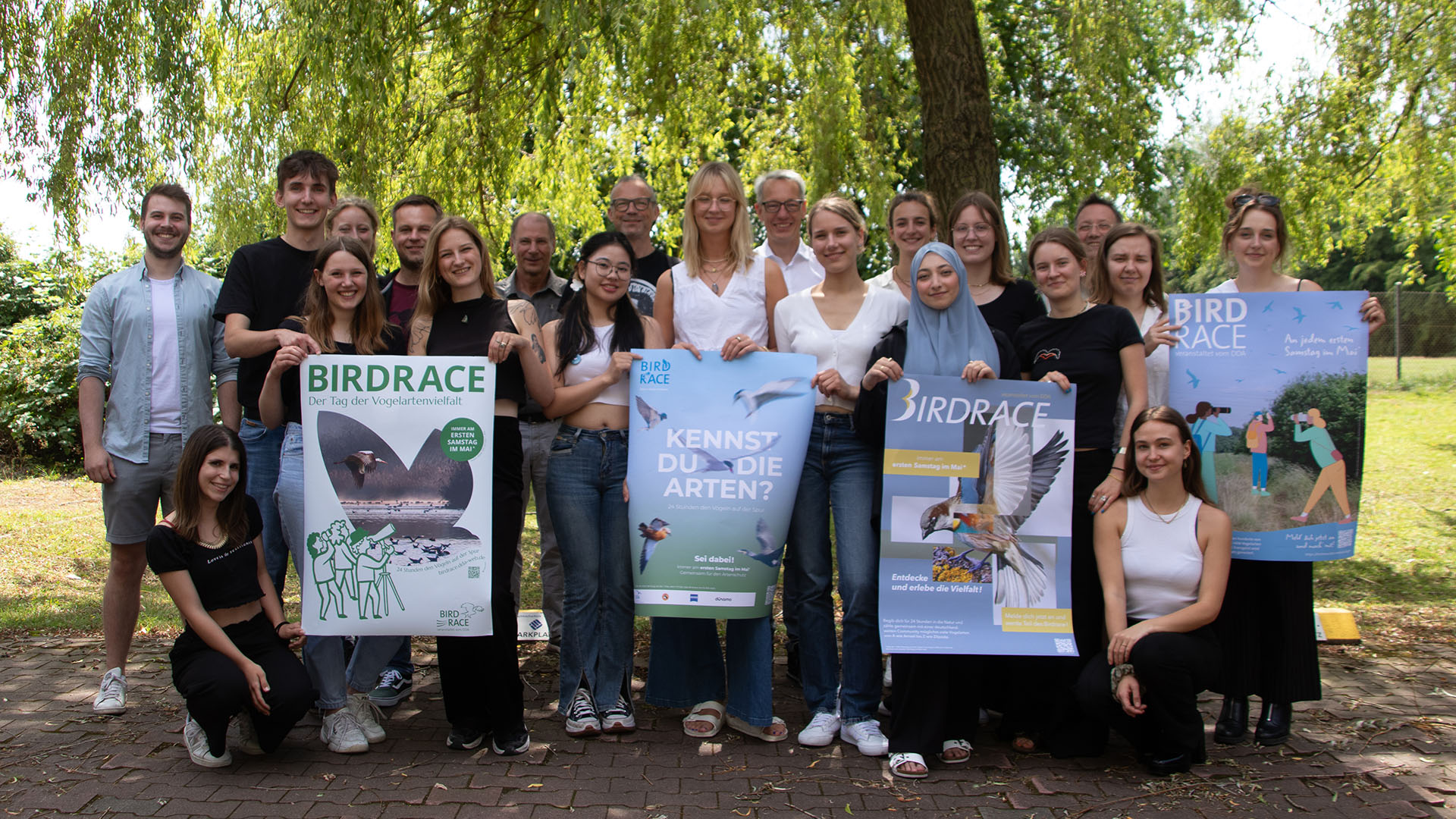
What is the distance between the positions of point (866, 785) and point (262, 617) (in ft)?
8.03

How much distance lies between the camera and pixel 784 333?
4.37 meters

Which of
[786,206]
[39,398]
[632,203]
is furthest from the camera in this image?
[39,398]

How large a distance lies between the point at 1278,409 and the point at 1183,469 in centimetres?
56

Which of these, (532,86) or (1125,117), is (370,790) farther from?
(1125,117)

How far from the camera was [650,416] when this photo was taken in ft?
13.9

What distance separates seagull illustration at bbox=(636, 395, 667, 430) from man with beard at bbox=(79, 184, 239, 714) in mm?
1873

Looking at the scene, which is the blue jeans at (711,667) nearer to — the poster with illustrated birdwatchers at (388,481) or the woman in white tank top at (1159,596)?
the poster with illustrated birdwatchers at (388,481)

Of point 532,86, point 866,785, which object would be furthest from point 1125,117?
point 866,785

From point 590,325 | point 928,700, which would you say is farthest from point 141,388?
point 928,700

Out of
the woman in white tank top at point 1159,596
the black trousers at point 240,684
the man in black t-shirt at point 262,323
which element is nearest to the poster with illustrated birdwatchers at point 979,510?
the woman in white tank top at point 1159,596

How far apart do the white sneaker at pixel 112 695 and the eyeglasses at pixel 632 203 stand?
10.9 feet

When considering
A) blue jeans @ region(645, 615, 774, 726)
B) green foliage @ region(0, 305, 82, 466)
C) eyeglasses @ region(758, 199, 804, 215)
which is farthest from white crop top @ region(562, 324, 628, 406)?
green foliage @ region(0, 305, 82, 466)

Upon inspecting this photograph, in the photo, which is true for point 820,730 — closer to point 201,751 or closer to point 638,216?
point 201,751

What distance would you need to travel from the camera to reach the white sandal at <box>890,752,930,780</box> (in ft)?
12.8
